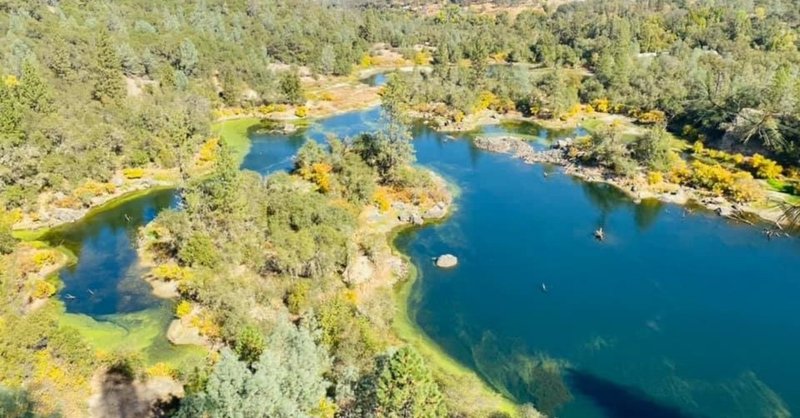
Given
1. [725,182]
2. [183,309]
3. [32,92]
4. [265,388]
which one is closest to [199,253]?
[183,309]

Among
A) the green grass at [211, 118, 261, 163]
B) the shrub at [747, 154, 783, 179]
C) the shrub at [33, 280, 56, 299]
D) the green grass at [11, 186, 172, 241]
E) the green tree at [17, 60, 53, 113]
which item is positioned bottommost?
the green grass at [211, 118, 261, 163]

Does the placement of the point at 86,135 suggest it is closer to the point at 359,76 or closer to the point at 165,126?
the point at 165,126

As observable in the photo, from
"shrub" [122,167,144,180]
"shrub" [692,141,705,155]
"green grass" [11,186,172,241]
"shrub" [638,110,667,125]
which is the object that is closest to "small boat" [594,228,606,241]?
"shrub" [692,141,705,155]

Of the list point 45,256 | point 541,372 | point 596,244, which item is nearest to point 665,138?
point 596,244

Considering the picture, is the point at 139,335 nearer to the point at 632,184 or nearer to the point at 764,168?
the point at 632,184

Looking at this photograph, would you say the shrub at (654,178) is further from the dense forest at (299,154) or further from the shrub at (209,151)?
the shrub at (209,151)

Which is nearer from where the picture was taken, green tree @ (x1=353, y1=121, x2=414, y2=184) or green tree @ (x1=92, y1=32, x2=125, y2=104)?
green tree @ (x1=353, y1=121, x2=414, y2=184)

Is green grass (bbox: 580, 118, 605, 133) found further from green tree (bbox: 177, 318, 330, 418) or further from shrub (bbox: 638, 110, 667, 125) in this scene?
green tree (bbox: 177, 318, 330, 418)
